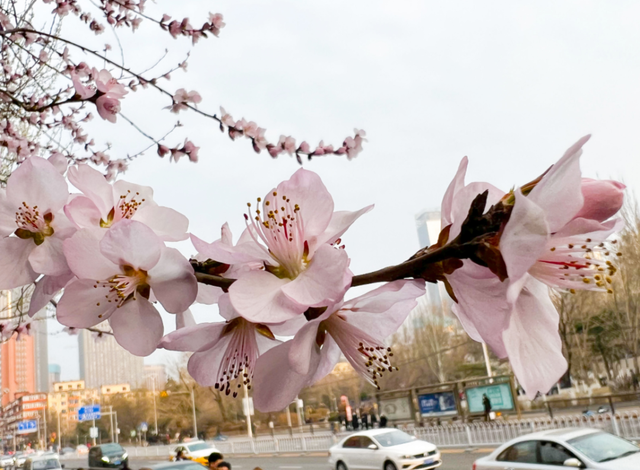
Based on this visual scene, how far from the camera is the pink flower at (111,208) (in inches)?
22.8

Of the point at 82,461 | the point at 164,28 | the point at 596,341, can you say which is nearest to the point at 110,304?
the point at 164,28

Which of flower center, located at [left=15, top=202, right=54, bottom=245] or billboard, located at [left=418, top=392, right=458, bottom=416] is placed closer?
flower center, located at [left=15, top=202, right=54, bottom=245]

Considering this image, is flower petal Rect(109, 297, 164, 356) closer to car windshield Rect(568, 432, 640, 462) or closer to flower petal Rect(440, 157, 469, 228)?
flower petal Rect(440, 157, 469, 228)

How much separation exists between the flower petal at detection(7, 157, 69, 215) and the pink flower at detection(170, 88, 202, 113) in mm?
1935

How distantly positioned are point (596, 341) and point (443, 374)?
9.82 metres

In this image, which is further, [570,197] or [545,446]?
[545,446]

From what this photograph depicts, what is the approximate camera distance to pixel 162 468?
6.87 metres

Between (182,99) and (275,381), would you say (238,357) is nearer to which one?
(275,381)

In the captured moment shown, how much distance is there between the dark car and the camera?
1521cm

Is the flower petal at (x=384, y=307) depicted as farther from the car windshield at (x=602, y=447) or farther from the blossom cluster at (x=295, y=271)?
the car windshield at (x=602, y=447)

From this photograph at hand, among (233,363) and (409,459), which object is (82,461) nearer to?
(409,459)

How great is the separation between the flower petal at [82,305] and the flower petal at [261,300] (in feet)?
0.59

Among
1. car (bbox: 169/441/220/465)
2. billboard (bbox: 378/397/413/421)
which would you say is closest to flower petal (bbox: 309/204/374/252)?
car (bbox: 169/441/220/465)

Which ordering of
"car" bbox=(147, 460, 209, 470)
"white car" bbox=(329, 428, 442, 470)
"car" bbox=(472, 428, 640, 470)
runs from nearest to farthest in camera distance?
"car" bbox=(472, 428, 640, 470) < "car" bbox=(147, 460, 209, 470) < "white car" bbox=(329, 428, 442, 470)
